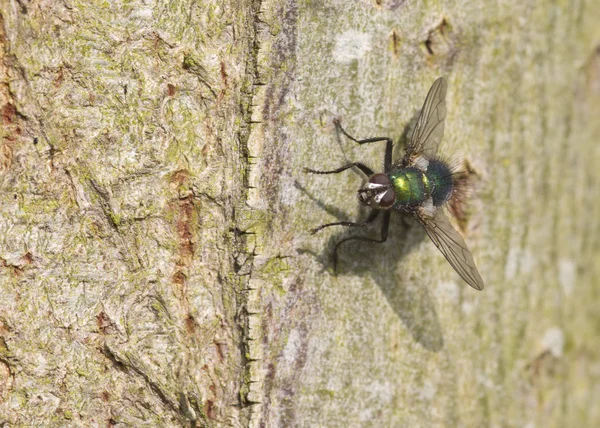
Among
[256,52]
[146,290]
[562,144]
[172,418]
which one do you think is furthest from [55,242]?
[562,144]

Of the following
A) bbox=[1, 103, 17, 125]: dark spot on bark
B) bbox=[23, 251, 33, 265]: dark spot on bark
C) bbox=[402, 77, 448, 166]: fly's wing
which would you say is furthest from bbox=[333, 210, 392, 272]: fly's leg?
bbox=[1, 103, 17, 125]: dark spot on bark

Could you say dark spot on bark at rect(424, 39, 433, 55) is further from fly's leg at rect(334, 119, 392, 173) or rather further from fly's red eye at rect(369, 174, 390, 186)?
fly's red eye at rect(369, 174, 390, 186)

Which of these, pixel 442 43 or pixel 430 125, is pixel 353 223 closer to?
pixel 430 125

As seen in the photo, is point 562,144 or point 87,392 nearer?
point 87,392

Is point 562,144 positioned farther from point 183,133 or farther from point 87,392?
point 87,392

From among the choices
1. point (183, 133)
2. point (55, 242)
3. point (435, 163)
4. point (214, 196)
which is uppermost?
point (435, 163)

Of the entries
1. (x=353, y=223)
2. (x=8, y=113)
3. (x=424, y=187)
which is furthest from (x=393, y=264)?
(x=8, y=113)

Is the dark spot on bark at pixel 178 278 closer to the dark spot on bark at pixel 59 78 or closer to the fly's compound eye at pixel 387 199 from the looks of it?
the dark spot on bark at pixel 59 78
